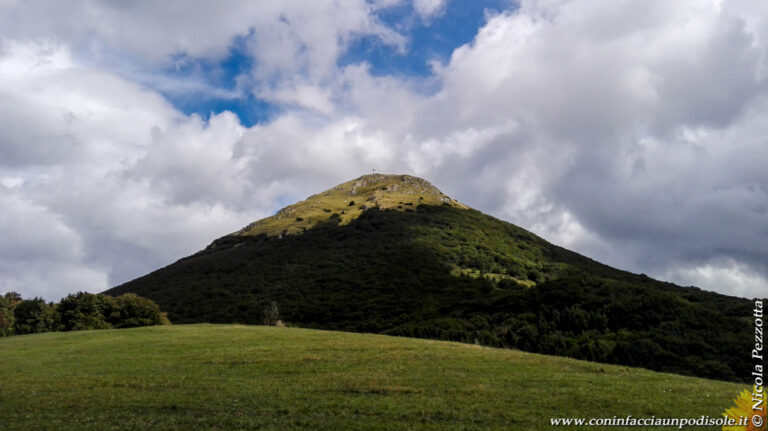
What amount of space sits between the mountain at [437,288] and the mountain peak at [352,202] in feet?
2.62

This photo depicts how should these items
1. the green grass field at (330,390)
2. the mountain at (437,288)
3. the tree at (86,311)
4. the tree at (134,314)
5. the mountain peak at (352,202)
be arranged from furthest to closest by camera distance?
the mountain peak at (352,202) < the tree at (134,314) < the tree at (86,311) < the mountain at (437,288) < the green grass field at (330,390)

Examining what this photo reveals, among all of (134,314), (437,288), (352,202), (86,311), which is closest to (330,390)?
(134,314)

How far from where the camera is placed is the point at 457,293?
75750mm

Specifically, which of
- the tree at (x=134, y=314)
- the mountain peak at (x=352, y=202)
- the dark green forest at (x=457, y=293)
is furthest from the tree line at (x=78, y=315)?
the mountain peak at (x=352, y=202)

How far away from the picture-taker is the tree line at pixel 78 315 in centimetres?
5394

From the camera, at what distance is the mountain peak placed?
427 feet

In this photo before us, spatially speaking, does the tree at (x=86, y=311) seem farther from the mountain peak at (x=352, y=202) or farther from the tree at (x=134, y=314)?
the mountain peak at (x=352, y=202)

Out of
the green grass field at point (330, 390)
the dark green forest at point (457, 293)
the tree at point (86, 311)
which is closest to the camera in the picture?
the green grass field at point (330, 390)

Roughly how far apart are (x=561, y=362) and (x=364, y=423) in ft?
47.4

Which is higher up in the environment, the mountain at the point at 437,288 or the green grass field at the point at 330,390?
the mountain at the point at 437,288

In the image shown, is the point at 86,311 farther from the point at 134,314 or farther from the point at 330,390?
the point at 330,390

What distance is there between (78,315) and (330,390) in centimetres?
5176

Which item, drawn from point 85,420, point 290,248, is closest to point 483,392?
point 85,420

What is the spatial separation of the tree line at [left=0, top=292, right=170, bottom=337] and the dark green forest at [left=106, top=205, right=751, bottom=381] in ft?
55.4
